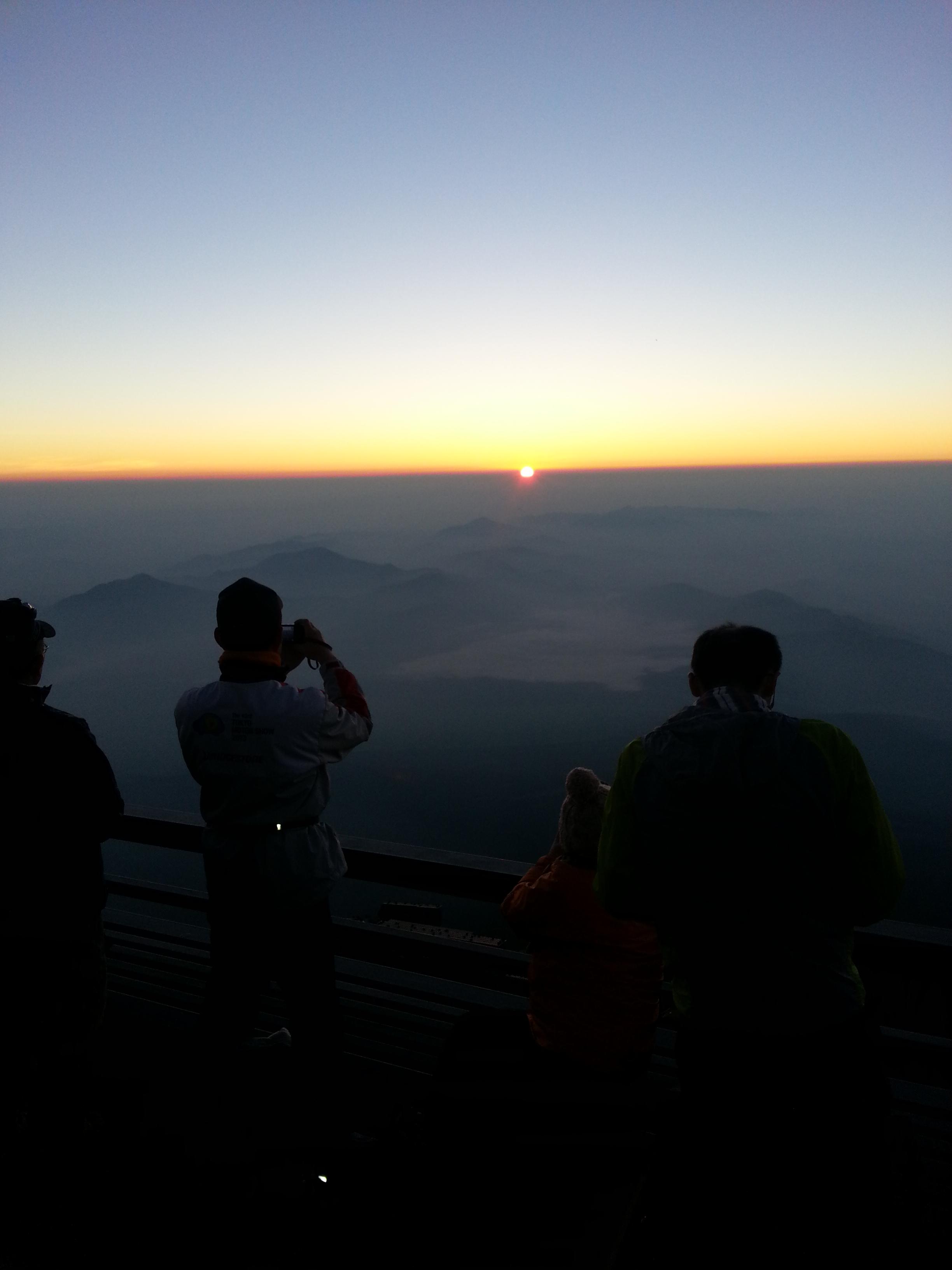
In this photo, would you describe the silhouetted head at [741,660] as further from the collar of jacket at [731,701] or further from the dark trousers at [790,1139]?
the dark trousers at [790,1139]

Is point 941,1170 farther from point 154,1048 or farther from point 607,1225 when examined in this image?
point 154,1048

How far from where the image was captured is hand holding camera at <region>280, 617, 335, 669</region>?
2285 mm

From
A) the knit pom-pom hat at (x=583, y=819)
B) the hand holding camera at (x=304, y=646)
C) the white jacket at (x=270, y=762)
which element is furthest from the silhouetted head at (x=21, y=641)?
the knit pom-pom hat at (x=583, y=819)

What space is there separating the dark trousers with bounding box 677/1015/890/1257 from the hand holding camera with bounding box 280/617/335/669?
139 centimetres

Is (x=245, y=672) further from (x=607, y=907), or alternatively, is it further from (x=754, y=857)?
(x=754, y=857)

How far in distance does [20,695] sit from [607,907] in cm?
162

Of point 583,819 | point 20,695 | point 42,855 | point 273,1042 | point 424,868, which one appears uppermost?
point 20,695

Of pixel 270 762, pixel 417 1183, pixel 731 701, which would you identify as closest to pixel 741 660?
pixel 731 701

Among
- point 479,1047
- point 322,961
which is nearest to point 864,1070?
point 479,1047

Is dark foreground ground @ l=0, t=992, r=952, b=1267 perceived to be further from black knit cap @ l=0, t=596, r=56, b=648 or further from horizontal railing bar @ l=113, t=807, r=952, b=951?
black knit cap @ l=0, t=596, r=56, b=648

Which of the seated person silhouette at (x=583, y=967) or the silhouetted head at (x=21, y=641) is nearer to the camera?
the seated person silhouette at (x=583, y=967)

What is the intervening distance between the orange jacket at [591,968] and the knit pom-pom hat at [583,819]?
34 millimetres

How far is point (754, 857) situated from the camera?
148 centimetres

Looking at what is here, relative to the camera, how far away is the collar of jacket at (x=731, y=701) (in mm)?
1587
